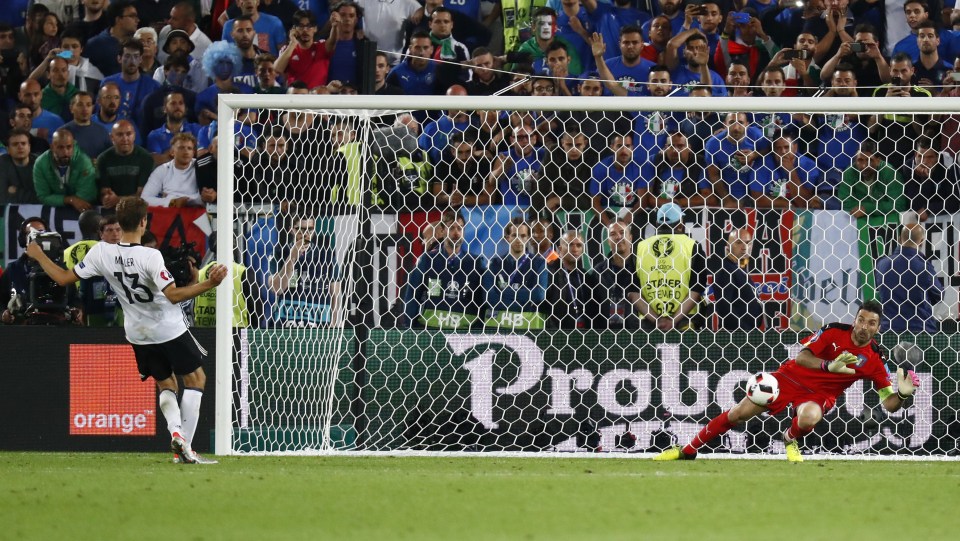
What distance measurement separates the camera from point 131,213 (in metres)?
7.89

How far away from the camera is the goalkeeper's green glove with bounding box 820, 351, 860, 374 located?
892cm

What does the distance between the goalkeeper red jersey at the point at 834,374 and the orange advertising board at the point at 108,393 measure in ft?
15.9

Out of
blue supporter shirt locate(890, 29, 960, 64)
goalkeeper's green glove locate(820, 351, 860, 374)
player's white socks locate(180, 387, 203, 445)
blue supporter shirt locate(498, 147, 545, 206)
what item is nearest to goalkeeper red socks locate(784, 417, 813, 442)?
goalkeeper's green glove locate(820, 351, 860, 374)

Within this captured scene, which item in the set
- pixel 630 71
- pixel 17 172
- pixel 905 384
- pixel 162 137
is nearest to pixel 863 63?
pixel 630 71

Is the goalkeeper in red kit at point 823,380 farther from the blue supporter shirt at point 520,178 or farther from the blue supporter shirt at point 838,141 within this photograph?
the blue supporter shirt at point 520,178

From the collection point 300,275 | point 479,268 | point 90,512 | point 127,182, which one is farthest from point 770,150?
point 90,512

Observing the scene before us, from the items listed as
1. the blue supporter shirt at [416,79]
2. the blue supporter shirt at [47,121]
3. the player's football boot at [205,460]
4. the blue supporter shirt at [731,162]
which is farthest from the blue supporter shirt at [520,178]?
the blue supporter shirt at [47,121]

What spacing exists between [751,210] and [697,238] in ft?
1.48

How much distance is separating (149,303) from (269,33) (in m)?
6.66

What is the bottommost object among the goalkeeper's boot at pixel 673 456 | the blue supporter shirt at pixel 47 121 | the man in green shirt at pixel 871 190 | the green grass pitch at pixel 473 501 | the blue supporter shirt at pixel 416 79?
the goalkeeper's boot at pixel 673 456

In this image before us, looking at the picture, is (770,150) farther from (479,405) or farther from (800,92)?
(479,405)

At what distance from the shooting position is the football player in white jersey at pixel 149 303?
7.89 meters

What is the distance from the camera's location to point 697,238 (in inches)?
396

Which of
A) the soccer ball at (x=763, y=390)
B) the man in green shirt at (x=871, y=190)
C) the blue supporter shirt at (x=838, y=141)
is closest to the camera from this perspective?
→ the soccer ball at (x=763, y=390)
